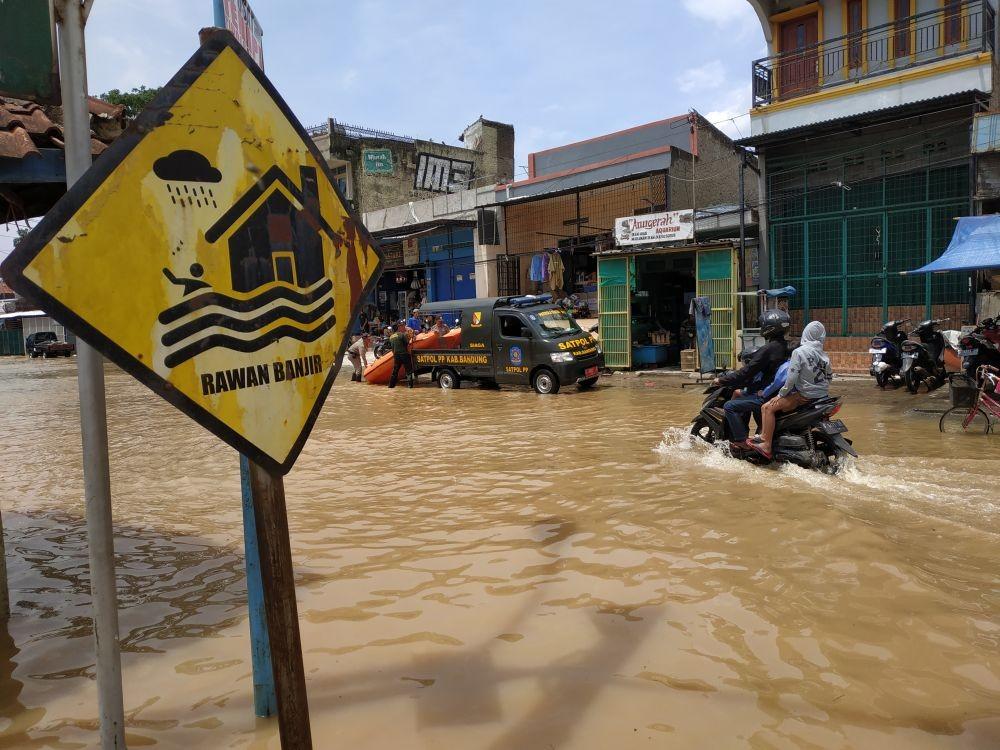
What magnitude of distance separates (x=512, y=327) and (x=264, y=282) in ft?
41.5

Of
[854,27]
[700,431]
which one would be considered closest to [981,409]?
[700,431]

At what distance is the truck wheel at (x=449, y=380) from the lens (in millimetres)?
15759

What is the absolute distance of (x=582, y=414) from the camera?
435 inches

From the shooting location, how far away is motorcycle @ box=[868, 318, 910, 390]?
11.9m

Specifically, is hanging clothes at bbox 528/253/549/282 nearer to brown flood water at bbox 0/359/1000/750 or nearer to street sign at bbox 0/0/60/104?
brown flood water at bbox 0/359/1000/750

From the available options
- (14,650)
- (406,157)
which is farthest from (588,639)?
(406,157)

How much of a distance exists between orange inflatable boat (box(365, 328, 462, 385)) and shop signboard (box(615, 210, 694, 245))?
503cm

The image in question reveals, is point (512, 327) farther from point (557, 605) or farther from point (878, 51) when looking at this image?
point (557, 605)

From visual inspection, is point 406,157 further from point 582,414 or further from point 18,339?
point 18,339

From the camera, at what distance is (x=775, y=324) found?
6629 mm

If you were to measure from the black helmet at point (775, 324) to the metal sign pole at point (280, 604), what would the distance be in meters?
5.72

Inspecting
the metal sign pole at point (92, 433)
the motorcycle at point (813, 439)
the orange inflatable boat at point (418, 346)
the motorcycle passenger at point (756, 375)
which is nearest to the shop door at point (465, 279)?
the orange inflatable boat at point (418, 346)

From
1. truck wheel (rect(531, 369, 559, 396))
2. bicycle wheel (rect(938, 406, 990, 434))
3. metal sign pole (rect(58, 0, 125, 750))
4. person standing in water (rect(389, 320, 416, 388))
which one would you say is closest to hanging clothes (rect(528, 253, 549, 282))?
person standing in water (rect(389, 320, 416, 388))

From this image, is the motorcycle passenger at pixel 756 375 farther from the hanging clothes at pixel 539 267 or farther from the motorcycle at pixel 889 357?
the hanging clothes at pixel 539 267
